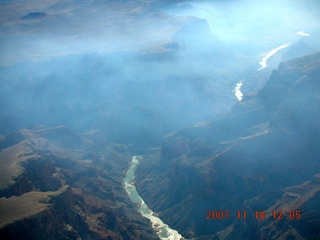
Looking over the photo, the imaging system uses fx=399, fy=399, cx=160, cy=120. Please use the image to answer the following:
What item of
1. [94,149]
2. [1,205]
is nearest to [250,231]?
[1,205]

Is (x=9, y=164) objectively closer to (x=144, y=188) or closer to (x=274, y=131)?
(x=144, y=188)

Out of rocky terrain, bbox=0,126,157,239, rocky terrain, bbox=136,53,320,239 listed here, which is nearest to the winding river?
rocky terrain, bbox=136,53,320,239

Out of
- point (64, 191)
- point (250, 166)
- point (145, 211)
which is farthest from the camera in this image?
point (145, 211)

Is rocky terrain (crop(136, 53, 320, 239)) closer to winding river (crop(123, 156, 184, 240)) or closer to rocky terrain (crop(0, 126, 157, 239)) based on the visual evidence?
winding river (crop(123, 156, 184, 240))

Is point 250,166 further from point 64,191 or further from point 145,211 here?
point 64,191

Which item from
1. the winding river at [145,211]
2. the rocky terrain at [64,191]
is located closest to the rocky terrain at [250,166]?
the winding river at [145,211]

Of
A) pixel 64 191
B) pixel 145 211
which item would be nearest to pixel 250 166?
pixel 145 211
